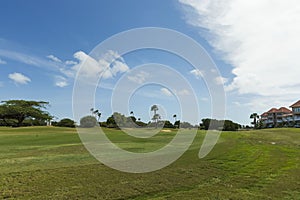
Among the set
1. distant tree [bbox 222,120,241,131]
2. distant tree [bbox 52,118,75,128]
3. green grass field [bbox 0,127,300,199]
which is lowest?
green grass field [bbox 0,127,300,199]

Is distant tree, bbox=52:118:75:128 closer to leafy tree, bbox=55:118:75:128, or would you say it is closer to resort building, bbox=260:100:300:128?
leafy tree, bbox=55:118:75:128

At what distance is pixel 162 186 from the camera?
1014 cm

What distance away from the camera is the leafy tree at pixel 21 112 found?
279ft

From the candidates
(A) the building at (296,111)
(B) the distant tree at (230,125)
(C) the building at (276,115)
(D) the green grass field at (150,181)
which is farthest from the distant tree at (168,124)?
(D) the green grass field at (150,181)

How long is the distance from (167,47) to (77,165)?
36.9 ft

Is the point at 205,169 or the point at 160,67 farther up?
the point at 160,67

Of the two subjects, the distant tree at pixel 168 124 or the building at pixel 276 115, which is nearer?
the distant tree at pixel 168 124

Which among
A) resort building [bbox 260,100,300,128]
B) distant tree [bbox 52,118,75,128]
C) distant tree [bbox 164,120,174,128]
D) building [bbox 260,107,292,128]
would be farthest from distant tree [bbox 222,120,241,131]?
distant tree [bbox 52,118,75,128]

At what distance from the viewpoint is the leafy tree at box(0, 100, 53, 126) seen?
3346 inches

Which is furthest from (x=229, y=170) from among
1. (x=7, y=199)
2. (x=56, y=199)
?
(x=7, y=199)

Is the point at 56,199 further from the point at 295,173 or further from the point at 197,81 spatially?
the point at 197,81

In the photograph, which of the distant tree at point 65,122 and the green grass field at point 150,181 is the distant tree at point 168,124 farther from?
the green grass field at point 150,181

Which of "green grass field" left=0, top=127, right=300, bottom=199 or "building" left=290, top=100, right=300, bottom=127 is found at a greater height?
"building" left=290, top=100, right=300, bottom=127

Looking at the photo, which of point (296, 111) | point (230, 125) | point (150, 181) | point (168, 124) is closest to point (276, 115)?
point (296, 111)
